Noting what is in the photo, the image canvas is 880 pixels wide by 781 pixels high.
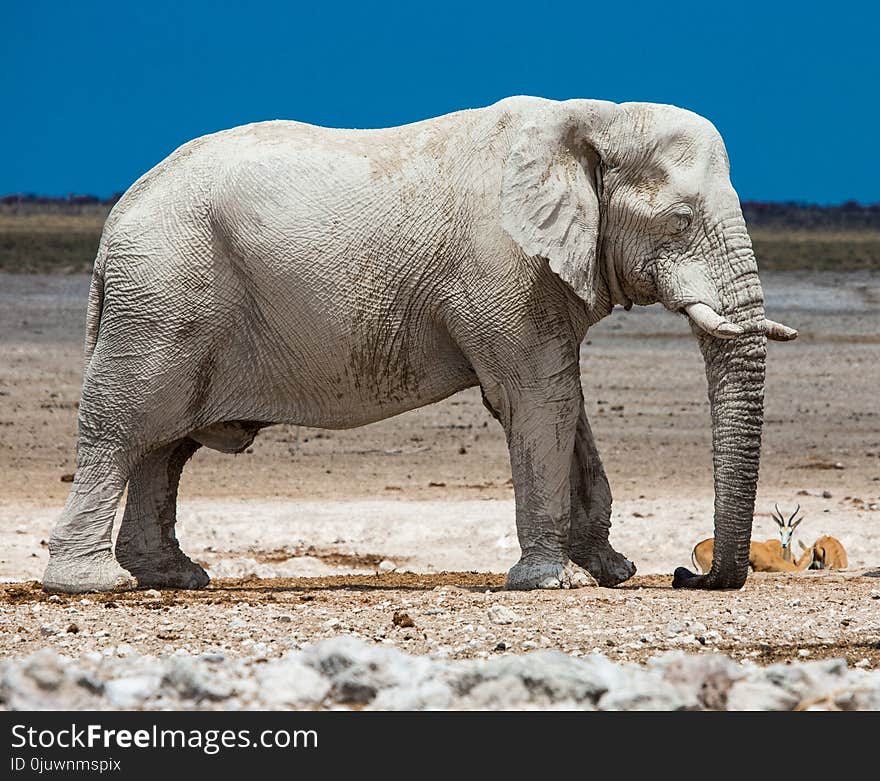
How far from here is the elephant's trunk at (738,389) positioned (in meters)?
10.6

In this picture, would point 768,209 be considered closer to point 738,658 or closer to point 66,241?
point 66,241

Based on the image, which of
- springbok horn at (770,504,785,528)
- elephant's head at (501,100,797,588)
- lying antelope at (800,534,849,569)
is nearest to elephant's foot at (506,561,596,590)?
elephant's head at (501,100,797,588)

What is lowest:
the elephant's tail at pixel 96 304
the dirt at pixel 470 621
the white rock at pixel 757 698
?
the white rock at pixel 757 698

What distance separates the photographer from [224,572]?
43.0 feet

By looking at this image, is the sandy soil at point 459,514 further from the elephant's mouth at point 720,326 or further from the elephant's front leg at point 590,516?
the elephant's mouth at point 720,326

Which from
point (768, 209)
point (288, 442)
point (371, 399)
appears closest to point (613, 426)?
point (288, 442)

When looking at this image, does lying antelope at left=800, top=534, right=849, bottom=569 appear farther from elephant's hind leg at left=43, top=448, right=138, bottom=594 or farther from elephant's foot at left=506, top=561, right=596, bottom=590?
elephant's hind leg at left=43, top=448, right=138, bottom=594

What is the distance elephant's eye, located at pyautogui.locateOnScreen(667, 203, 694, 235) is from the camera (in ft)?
34.9

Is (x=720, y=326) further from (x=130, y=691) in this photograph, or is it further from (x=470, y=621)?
(x=130, y=691)

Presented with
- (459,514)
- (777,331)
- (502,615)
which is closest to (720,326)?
(777,331)

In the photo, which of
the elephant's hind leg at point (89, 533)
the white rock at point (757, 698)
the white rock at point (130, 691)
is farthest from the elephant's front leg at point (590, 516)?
the white rock at point (130, 691)

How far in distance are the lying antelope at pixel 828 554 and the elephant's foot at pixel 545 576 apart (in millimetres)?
3045

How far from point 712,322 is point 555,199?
105 centimetres

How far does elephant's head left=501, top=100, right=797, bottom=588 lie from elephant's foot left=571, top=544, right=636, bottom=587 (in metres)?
0.70
